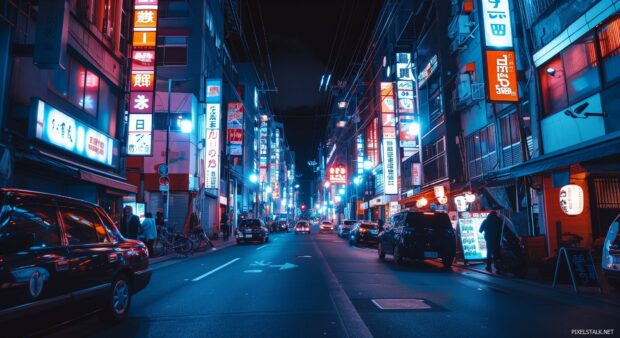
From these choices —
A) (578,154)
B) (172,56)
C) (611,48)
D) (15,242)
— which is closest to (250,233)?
(172,56)

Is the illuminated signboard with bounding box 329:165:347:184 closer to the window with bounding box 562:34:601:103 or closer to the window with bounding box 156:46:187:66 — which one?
the window with bounding box 156:46:187:66

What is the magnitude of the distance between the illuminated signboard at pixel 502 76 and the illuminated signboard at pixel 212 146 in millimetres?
22189

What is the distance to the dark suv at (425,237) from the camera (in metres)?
14.6

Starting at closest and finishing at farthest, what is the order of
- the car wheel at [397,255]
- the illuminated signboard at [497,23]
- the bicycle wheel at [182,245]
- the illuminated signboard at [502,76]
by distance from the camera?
the car wheel at [397,255] → the illuminated signboard at [502,76] → the illuminated signboard at [497,23] → the bicycle wheel at [182,245]

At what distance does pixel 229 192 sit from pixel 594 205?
119 ft

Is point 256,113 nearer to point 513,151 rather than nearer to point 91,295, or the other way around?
point 513,151

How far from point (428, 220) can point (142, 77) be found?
48.3ft

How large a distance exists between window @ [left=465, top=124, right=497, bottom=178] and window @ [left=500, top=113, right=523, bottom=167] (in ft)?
2.29

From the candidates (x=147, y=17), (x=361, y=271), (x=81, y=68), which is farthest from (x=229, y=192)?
(x=361, y=271)

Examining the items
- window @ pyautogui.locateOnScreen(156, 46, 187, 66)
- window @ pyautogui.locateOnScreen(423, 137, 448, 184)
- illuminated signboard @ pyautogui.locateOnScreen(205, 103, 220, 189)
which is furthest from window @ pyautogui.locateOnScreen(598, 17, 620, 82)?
window @ pyautogui.locateOnScreen(156, 46, 187, 66)

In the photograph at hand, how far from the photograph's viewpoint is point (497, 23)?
16.5 metres

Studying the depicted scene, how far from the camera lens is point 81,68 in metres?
16.8

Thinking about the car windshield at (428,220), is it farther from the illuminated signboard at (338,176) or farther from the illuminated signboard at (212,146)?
the illuminated signboard at (338,176)

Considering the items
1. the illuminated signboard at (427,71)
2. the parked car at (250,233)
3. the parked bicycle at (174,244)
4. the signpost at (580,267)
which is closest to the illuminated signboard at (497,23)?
the signpost at (580,267)
